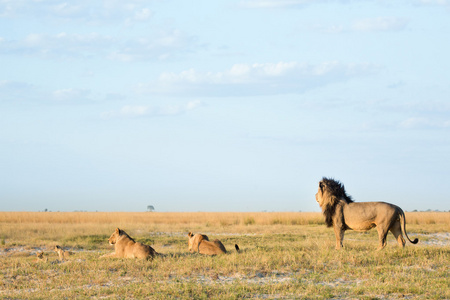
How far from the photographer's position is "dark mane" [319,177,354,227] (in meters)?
13.7

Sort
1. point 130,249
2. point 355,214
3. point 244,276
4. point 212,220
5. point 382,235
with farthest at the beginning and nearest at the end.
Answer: point 212,220 < point 355,214 < point 382,235 < point 130,249 < point 244,276

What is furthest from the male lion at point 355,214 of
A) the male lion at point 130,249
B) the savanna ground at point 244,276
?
the male lion at point 130,249

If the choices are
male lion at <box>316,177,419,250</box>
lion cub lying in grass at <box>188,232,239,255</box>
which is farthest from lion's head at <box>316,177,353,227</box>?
lion cub lying in grass at <box>188,232,239,255</box>

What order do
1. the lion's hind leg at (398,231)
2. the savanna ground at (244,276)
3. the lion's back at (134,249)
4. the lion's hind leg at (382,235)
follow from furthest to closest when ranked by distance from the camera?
the lion's hind leg at (398,231)
the lion's hind leg at (382,235)
the lion's back at (134,249)
the savanna ground at (244,276)

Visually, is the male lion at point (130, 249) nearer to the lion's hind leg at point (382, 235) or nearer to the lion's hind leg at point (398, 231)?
the lion's hind leg at point (382, 235)

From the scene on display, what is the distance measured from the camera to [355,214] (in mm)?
13406

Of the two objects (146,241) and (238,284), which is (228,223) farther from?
(238,284)

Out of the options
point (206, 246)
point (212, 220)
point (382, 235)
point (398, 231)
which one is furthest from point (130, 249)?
point (212, 220)

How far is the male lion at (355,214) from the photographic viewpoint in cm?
1316

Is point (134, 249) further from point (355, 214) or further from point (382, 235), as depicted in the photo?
point (382, 235)

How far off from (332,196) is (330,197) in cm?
6

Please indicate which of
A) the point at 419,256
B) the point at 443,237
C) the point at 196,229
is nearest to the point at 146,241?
the point at 196,229

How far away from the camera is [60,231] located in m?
24.7

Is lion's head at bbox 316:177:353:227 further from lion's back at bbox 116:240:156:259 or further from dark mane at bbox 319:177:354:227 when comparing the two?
lion's back at bbox 116:240:156:259
